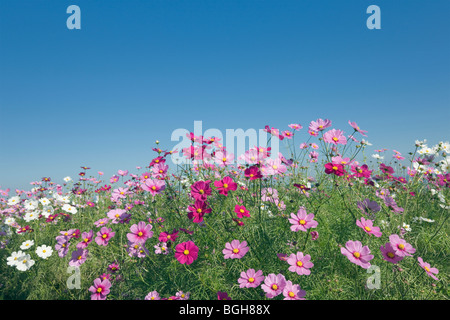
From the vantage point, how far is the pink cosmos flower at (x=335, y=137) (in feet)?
5.88

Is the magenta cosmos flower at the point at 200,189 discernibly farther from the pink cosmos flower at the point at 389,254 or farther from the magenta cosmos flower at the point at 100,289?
the pink cosmos flower at the point at 389,254

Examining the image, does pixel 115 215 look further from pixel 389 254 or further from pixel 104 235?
pixel 389 254

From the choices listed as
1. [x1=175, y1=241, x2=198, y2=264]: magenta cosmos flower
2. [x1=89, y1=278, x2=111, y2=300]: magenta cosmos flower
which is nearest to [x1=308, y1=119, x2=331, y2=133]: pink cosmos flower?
[x1=175, y1=241, x2=198, y2=264]: magenta cosmos flower

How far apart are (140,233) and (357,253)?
1364 millimetres

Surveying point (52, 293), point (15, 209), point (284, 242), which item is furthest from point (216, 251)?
point (15, 209)

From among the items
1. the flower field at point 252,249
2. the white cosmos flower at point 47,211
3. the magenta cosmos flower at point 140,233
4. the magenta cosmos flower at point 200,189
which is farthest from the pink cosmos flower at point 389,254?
the white cosmos flower at point 47,211

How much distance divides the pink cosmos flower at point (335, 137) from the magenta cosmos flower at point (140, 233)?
4.55ft

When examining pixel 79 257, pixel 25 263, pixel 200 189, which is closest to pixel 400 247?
pixel 200 189

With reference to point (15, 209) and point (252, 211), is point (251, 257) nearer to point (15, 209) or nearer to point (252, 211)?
point (252, 211)

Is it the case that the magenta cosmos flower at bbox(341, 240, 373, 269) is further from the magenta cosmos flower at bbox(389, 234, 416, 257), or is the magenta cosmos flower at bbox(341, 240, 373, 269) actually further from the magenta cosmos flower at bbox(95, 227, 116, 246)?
the magenta cosmos flower at bbox(95, 227, 116, 246)

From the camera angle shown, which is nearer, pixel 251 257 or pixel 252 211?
pixel 251 257

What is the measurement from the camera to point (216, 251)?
1.85 meters
